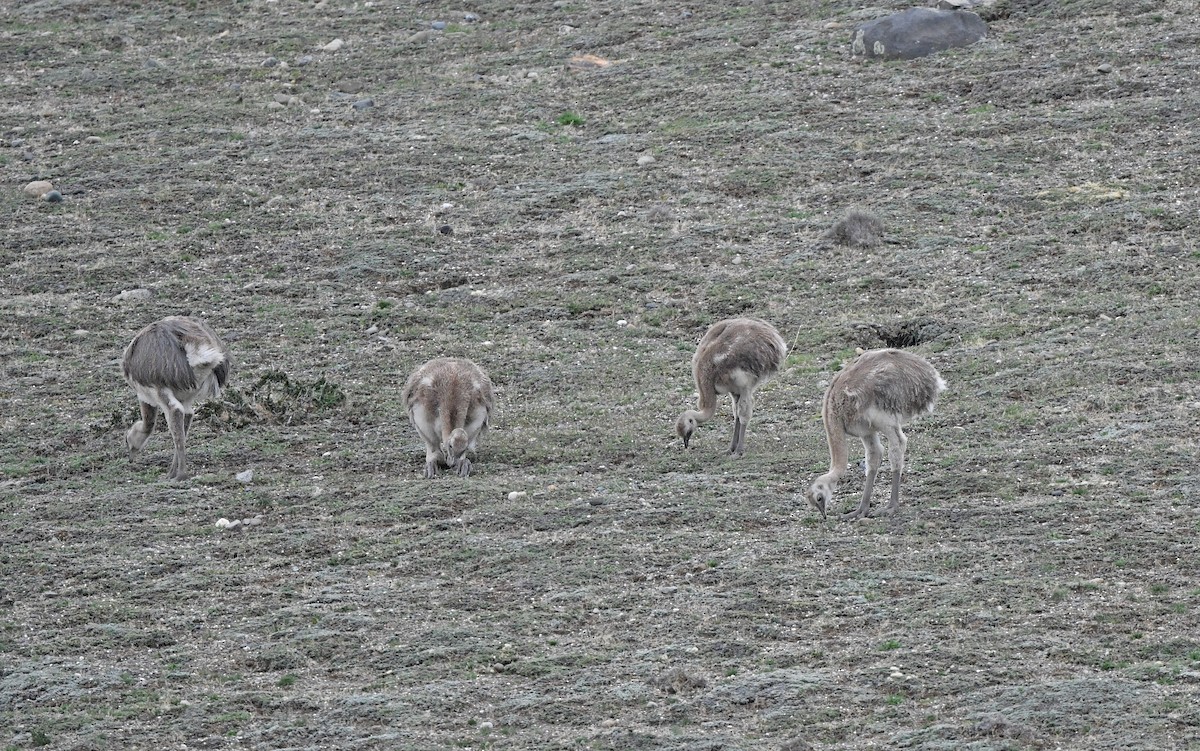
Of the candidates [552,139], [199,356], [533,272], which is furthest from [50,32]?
[199,356]

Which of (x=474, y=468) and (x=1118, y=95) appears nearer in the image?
(x=474, y=468)

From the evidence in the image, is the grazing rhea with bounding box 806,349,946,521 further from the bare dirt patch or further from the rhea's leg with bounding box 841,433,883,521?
the bare dirt patch

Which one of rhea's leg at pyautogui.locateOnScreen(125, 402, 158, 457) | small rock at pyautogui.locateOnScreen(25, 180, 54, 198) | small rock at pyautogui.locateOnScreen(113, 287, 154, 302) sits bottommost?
rhea's leg at pyautogui.locateOnScreen(125, 402, 158, 457)

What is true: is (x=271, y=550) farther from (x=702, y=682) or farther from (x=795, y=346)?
(x=795, y=346)

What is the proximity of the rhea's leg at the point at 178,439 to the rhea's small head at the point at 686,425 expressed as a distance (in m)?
4.31

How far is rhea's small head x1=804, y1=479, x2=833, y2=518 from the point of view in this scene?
1270cm

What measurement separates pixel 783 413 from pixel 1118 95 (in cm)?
991

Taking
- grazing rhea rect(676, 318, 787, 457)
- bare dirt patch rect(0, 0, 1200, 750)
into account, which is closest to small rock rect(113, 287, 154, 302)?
bare dirt patch rect(0, 0, 1200, 750)

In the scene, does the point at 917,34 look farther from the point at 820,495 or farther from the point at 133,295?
the point at 820,495

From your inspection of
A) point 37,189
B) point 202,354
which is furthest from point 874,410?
point 37,189

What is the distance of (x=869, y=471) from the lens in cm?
1314

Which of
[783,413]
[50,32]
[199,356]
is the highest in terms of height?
[50,32]

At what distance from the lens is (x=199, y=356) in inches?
584

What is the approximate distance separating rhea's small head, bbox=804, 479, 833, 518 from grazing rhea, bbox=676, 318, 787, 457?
2.03 m
